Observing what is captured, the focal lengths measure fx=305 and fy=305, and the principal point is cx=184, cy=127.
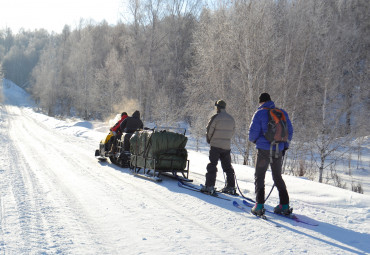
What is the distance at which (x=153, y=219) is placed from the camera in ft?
15.2

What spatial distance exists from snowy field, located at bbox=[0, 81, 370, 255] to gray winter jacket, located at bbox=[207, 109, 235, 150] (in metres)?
1.16

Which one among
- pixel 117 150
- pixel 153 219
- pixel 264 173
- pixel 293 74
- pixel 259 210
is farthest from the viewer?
pixel 293 74

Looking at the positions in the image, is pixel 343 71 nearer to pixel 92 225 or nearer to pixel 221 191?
pixel 221 191

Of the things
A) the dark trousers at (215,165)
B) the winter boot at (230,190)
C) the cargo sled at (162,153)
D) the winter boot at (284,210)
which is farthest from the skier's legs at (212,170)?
the winter boot at (284,210)

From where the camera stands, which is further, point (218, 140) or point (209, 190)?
→ point (218, 140)

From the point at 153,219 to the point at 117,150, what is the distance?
5.26 metres

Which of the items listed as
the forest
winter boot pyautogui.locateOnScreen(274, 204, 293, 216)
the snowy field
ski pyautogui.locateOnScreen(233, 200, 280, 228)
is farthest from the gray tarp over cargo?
the forest

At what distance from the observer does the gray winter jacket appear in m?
6.40

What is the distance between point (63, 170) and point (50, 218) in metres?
3.89

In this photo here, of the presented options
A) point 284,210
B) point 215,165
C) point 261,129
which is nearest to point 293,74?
point 215,165

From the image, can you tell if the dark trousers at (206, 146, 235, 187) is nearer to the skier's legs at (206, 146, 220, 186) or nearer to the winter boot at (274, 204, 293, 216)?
the skier's legs at (206, 146, 220, 186)

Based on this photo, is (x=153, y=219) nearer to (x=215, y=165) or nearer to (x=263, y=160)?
(x=263, y=160)

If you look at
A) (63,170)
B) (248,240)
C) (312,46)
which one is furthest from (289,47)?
(248,240)

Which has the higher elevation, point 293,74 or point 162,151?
point 293,74
